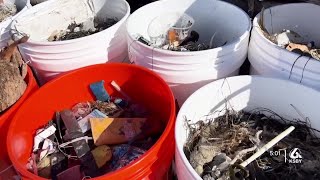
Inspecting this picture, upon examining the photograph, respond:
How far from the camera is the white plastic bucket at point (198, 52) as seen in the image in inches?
56.0

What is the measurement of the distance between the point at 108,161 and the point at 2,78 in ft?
1.61

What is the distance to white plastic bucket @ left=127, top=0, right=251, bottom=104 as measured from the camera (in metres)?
1.42

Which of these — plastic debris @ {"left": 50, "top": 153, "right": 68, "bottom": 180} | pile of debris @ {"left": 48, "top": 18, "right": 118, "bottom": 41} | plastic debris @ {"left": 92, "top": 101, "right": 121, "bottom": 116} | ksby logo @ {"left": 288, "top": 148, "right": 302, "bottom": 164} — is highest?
pile of debris @ {"left": 48, "top": 18, "right": 118, "bottom": 41}

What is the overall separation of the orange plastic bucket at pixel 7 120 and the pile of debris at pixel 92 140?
0.37ft

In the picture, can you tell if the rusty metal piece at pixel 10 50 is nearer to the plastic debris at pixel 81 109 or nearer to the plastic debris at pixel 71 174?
the plastic debris at pixel 81 109

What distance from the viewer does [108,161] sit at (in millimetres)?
1354

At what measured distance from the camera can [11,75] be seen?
1461 mm

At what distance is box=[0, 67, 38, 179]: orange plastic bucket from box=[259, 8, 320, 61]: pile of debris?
90 centimetres

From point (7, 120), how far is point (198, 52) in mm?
712

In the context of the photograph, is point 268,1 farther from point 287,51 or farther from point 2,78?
point 2,78

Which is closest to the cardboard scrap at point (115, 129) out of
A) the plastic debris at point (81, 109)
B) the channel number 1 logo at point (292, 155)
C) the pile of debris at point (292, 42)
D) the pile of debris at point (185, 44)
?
the plastic debris at point (81, 109)

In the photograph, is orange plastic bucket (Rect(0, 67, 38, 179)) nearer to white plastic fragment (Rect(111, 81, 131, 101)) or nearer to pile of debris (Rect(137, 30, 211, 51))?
white plastic fragment (Rect(111, 81, 131, 101))

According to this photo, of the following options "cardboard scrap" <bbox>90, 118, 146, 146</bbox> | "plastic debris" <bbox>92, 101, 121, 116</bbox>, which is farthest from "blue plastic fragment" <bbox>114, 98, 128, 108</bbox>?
"cardboard scrap" <bbox>90, 118, 146, 146</bbox>

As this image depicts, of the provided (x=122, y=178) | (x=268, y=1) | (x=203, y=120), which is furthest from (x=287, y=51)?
(x=122, y=178)
